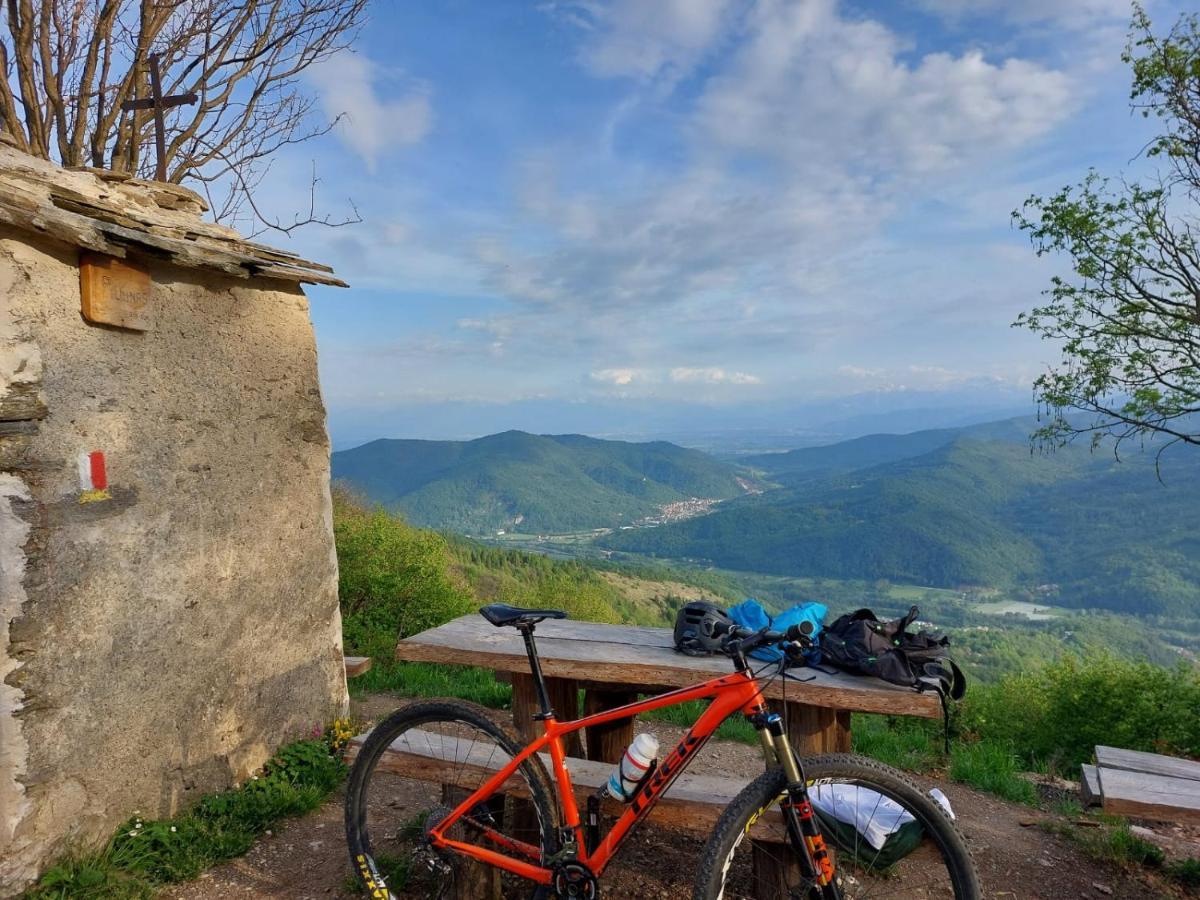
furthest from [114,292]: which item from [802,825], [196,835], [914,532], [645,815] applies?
[914,532]

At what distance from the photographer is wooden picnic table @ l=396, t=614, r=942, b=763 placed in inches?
102

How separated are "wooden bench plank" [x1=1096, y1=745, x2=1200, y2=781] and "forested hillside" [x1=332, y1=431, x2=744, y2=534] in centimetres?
13539

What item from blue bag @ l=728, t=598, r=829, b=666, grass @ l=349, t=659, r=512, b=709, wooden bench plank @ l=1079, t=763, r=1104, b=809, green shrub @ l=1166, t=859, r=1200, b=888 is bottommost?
grass @ l=349, t=659, r=512, b=709

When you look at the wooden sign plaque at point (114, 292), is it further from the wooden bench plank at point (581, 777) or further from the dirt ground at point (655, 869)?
the dirt ground at point (655, 869)

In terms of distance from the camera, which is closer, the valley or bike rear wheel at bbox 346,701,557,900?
bike rear wheel at bbox 346,701,557,900

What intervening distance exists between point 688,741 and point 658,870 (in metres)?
1.51

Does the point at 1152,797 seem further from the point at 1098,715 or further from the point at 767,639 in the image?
the point at 1098,715

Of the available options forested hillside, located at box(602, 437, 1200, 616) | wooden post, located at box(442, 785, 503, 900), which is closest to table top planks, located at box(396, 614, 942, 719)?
wooden post, located at box(442, 785, 503, 900)

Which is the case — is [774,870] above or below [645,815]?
below

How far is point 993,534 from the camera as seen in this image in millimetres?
121125

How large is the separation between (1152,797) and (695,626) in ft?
6.62

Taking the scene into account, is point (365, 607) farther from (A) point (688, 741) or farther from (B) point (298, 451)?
(A) point (688, 741)

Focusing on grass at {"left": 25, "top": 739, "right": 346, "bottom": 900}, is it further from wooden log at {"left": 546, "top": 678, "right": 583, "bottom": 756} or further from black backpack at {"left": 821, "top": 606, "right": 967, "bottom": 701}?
black backpack at {"left": 821, "top": 606, "right": 967, "bottom": 701}

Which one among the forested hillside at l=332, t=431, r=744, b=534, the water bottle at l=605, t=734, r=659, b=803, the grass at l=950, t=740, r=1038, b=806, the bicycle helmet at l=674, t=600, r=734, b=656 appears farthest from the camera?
the forested hillside at l=332, t=431, r=744, b=534
